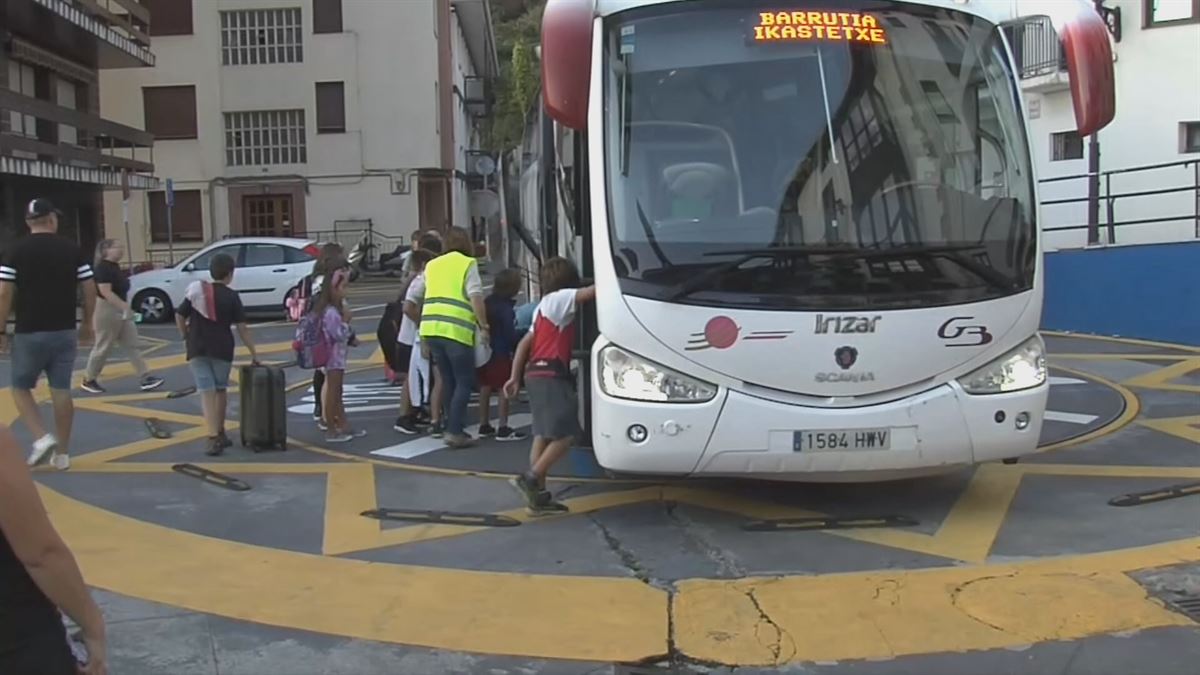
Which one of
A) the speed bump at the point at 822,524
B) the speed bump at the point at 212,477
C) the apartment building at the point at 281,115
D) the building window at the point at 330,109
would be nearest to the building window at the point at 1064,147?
the speed bump at the point at 822,524

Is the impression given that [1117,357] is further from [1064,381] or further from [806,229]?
[806,229]

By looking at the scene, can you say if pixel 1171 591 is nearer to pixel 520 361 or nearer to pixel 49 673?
pixel 520 361

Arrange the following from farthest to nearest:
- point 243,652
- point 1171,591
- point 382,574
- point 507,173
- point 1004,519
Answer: point 507,173, point 1004,519, point 382,574, point 1171,591, point 243,652

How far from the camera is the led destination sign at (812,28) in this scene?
21.1ft

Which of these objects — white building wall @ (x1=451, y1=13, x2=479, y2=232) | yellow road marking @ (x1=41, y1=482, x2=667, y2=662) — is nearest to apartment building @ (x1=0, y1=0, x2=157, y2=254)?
white building wall @ (x1=451, y1=13, x2=479, y2=232)

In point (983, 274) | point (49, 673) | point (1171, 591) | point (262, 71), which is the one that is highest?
point (262, 71)

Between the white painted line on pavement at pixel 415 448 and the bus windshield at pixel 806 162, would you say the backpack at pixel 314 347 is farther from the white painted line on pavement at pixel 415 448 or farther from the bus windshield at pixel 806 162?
the bus windshield at pixel 806 162

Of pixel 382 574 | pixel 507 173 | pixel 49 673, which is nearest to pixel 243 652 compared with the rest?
pixel 382 574

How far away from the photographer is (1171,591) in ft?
18.2

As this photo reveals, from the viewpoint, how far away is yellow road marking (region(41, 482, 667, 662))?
16.6 feet

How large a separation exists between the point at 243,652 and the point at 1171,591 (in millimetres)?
4287

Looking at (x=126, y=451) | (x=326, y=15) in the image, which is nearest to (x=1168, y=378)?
(x=126, y=451)

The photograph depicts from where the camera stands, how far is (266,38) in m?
37.3

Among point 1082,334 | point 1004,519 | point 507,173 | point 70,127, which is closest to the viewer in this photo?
point 1004,519
